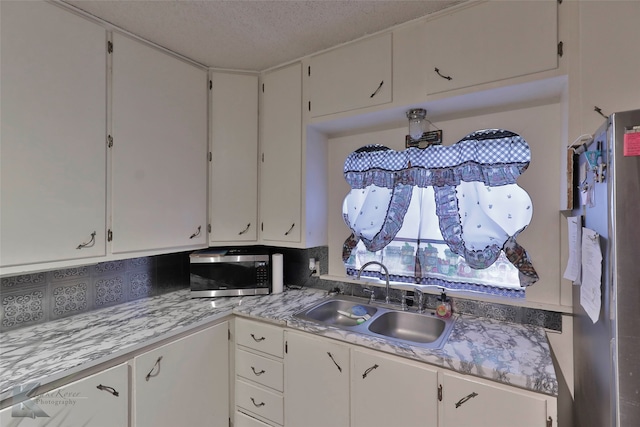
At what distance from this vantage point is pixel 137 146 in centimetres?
164

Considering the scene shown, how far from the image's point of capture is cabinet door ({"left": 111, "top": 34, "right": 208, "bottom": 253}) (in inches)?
62.1

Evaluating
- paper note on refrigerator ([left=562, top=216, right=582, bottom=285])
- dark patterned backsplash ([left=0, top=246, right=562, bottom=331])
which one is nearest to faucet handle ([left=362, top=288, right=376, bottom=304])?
dark patterned backsplash ([left=0, top=246, right=562, bottom=331])

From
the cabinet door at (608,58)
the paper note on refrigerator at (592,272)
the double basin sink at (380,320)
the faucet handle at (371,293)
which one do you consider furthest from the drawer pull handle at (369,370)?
the cabinet door at (608,58)

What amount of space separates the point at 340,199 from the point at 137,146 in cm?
136

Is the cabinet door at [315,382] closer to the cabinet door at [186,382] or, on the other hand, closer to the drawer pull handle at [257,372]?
the drawer pull handle at [257,372]

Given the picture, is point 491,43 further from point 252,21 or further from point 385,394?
point 385,394

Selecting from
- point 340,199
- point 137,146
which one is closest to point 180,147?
point 137,146

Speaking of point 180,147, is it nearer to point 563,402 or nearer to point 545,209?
point 545,209

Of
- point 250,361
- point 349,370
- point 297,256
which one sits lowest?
point 250,361

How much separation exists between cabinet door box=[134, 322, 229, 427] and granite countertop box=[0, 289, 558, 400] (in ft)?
0.28

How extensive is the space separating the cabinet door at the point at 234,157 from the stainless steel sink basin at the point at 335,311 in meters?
0.71

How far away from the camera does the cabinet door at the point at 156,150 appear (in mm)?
1578

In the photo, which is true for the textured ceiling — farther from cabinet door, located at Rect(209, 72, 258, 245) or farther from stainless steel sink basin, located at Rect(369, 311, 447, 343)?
stainless steel sink basin, located at Rect(369, 311, 447, 343)

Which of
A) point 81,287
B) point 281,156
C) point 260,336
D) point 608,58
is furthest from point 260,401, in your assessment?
point 608,58
